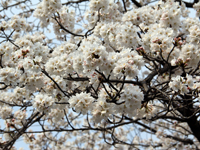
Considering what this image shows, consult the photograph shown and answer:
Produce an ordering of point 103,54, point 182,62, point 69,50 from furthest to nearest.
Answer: point 69,50 < point 182,62 < point 103,54

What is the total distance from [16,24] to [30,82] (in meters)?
2.30

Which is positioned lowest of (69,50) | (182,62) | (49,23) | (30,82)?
(182,62)

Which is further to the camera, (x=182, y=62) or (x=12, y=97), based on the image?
(x=12, y=97)

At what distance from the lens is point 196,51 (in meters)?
3.06

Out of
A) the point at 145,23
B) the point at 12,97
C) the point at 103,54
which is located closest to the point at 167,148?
the point at 145,23

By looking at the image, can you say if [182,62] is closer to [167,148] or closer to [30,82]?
[30,82]

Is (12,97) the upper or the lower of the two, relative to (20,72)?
upper

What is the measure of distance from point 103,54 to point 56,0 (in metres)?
2.52

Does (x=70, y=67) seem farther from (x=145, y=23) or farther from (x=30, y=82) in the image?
(x=145, y=23)

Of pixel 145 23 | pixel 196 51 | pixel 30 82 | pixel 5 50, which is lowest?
pixel 196 51

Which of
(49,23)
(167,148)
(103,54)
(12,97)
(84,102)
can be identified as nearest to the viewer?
(103,54)

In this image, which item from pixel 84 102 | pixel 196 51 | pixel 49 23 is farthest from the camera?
pixel 49 23

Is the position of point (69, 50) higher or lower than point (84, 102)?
higher

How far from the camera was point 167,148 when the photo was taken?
729 centimetres
